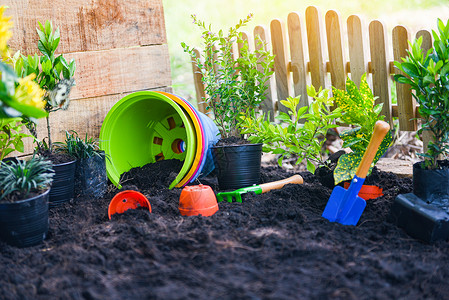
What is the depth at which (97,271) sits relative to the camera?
5.09 feet

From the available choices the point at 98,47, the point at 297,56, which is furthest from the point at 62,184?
the point at 297,56

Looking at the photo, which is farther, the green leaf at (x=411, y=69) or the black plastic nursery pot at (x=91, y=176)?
the black plastic nursery pot at (x=91, y=176)

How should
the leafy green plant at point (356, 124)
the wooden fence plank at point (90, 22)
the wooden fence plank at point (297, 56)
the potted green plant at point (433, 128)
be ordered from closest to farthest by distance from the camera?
the potted green plant at point (433, 128), the leafy green plant at point (356, 124), the wooden fence plank at point (90, 22), the wooden fence plank at point (297, 56)

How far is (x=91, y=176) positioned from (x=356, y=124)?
1530 mm

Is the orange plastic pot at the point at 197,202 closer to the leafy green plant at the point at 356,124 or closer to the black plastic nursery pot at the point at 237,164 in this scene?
the black plastic nursery pot at the point at 237,164

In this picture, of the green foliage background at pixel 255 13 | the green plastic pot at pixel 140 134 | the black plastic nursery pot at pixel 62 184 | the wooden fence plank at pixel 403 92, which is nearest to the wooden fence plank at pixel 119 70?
the green plastic pot at pixel 140 134

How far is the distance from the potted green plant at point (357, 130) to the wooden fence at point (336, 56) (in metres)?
0.82

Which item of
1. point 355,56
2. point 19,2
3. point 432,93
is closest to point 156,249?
point 432,93

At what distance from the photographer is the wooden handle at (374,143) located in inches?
79.0

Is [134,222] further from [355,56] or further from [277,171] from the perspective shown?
[355,56]

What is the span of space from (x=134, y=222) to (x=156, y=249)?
0.35m

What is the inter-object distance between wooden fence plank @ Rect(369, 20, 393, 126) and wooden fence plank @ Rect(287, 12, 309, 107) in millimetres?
566

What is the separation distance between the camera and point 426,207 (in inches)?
75.1

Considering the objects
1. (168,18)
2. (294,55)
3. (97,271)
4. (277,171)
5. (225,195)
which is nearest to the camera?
(97,271)
